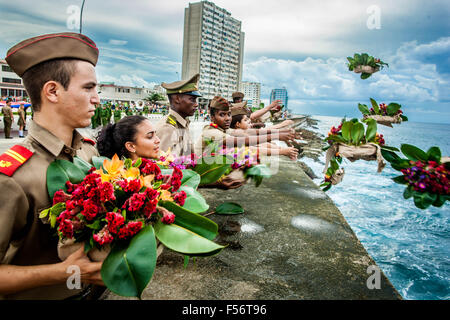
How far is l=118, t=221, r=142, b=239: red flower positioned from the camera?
100 cm

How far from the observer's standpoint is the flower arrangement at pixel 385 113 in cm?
278

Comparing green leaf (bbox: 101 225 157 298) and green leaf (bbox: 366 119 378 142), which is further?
green leaf (bbox: 366 119 378 142)

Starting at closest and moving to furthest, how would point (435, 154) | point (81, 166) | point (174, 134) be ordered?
point (81, 166) → point (435, 154) → point (174, 134)

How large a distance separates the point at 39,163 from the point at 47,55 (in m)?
0.48

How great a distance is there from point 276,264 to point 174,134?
6.11 ft

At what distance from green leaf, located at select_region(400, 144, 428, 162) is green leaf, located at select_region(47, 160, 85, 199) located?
2068 mm

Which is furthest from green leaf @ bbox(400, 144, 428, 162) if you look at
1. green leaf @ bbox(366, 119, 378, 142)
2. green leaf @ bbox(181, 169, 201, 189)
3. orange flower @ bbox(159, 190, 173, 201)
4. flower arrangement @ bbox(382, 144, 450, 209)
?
orange flower @ bbox(159, 190, 173, 201)

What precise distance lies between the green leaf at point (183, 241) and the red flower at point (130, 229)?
94 mm

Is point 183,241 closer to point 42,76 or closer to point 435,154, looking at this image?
point 42,76

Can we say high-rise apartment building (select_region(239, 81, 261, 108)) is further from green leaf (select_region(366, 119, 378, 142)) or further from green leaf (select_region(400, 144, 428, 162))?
green leaf (select_region(400, 144, 428, 162))

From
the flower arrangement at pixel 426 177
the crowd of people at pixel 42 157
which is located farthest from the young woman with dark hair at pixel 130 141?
the flower arrangement at pixel 426 177

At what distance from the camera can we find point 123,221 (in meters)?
1.00

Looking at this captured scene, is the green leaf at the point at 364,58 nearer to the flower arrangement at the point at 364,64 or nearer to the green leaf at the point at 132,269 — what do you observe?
the flower arrangement at the point at 364,64

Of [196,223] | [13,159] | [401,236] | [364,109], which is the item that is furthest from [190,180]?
[401,236]
